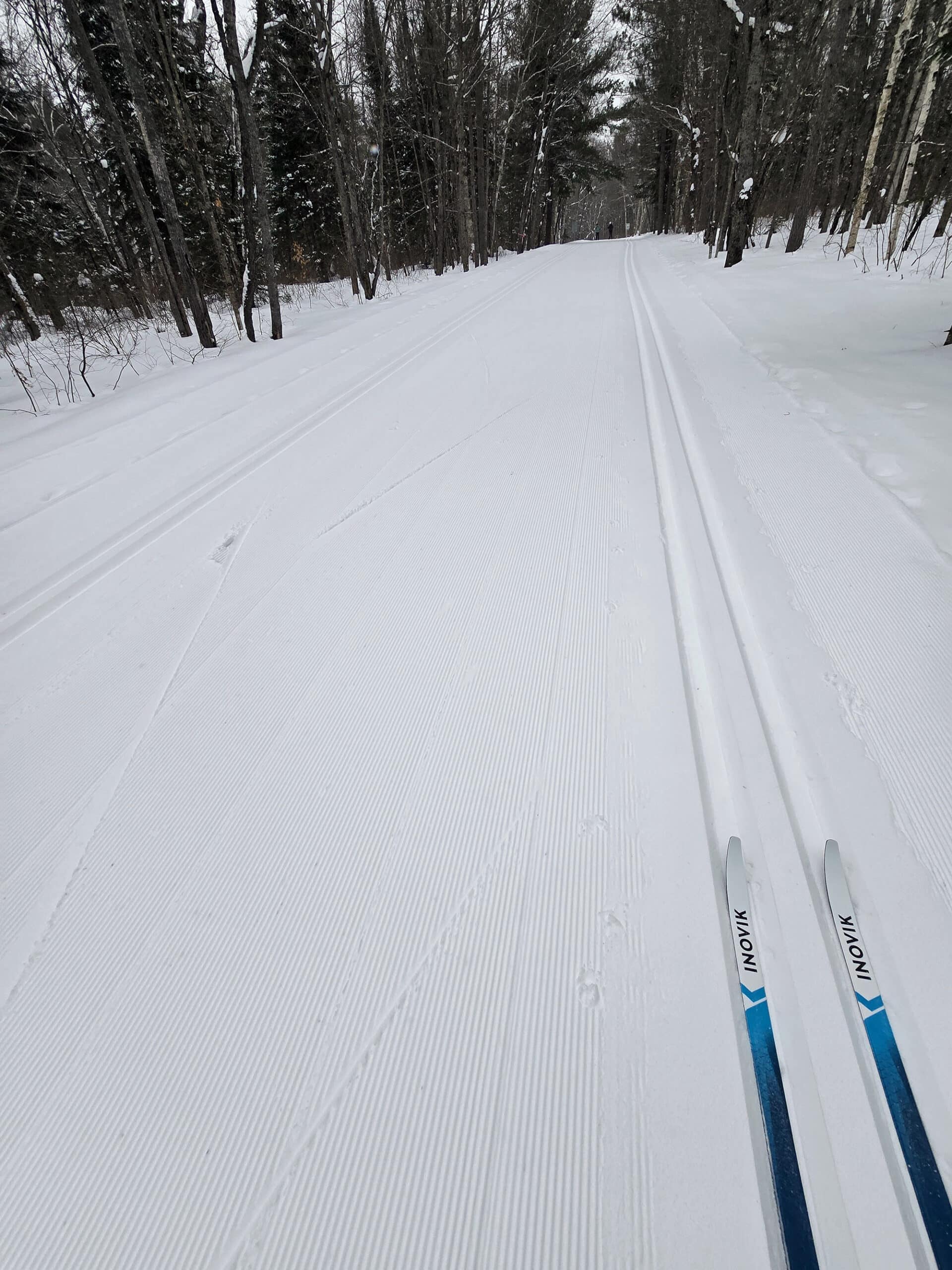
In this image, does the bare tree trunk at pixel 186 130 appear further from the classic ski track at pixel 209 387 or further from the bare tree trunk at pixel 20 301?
the bare tree trunk at pixel 20 301

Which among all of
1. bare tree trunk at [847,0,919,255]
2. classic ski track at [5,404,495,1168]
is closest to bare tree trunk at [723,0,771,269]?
bare tree trunk at [847,0,919,255]

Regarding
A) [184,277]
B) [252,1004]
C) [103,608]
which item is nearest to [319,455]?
[103,608]

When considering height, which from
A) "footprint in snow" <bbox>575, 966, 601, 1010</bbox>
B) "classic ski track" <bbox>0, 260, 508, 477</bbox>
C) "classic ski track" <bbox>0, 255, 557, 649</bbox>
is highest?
"classic ski track" <bbox>0, 260, 508, 477</bbox>

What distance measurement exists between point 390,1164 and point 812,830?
1.13 meters

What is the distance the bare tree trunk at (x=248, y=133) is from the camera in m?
5.93

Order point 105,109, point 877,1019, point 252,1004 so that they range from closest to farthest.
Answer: point 877,1019
point 252,1004
point 105,109

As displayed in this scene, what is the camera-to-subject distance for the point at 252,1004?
1.13m

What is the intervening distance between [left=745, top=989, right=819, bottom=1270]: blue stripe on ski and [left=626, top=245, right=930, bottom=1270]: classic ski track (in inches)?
0.5

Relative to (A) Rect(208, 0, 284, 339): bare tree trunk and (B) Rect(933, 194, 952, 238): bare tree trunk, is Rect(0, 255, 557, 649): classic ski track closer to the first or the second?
(A) Rect(208, 0, 284, 339): bare tree trunk

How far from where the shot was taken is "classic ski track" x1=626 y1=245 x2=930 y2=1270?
2.77 feet

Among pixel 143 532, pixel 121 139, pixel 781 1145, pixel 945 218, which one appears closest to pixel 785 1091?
pixel 781 1145

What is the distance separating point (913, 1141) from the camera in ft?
2.90

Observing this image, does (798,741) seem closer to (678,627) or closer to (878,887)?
(878,887)

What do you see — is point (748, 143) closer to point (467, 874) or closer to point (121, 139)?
point (121, 139)
